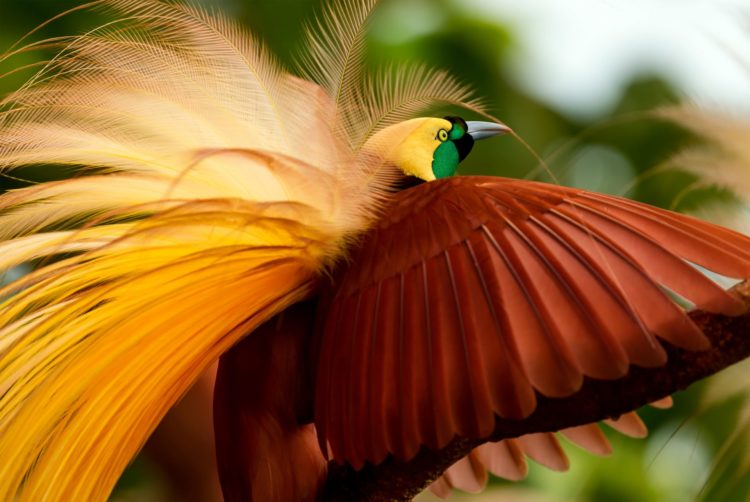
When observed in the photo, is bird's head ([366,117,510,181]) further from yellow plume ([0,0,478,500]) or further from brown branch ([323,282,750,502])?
brown branch ([323,282,750,502])

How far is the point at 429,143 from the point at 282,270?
0.25m

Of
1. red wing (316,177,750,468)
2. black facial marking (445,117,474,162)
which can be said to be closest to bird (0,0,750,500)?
red wing (316,177,750,468)

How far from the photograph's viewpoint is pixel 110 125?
0.81 meters

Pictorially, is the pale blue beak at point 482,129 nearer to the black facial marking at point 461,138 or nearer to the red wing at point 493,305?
the black facial marking at point 461,138

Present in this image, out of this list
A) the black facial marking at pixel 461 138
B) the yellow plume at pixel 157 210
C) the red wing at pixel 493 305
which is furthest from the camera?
the black facial marking at pixel 461 138

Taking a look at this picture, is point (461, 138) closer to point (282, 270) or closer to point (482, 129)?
point (482, 129)

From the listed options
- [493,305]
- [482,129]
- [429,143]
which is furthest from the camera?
[482,129]

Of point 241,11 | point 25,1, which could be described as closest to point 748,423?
point 241,11

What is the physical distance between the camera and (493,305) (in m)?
0.67

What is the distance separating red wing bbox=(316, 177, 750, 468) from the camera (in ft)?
2.09

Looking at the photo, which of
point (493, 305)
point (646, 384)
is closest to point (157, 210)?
point (493, 305)

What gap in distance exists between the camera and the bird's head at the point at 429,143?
833 millimetres

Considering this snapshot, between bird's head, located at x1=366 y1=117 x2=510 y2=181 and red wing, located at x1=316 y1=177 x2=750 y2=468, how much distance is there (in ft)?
0.30

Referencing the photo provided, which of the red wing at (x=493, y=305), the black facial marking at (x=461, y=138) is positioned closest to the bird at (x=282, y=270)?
the red wing at (x=493, y=305)
